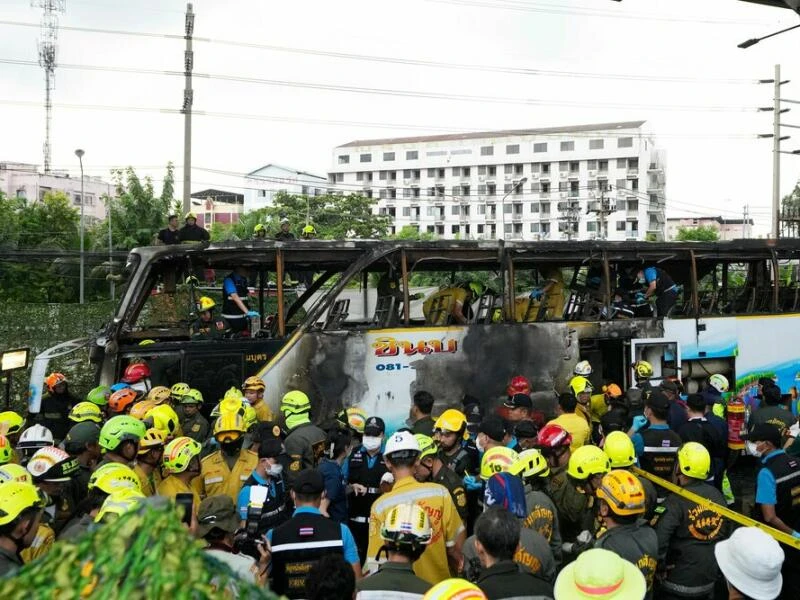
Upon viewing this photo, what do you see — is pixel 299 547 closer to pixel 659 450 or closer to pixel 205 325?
pixel 659 450

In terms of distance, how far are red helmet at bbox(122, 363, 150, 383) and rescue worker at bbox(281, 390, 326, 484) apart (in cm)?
235

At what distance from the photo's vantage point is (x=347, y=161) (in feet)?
354

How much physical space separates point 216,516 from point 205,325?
21.6ft

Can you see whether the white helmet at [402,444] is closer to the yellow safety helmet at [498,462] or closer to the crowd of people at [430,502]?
the crowd of people at [430,502]

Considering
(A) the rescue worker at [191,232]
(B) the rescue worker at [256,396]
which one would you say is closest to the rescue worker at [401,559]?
(B) the rescue worker at [256,396]

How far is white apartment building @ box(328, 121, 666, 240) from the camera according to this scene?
9319cm

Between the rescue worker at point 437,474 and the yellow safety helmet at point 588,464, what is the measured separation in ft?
2.56

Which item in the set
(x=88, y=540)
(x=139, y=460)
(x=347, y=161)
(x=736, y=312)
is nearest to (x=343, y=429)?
(x=139, y=460)

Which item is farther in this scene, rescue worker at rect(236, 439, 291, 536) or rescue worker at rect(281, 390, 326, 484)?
rescue worker at rect(281, 390, 326, 484)

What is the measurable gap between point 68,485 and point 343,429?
96.6 inches

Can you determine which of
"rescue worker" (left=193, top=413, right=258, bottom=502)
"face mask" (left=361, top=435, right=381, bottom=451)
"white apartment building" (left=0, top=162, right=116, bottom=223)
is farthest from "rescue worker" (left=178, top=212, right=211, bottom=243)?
"white apartment building" (left=0, top=162, right=116, bottom=223)

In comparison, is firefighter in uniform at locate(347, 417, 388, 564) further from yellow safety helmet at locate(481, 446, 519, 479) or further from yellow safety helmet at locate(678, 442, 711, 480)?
yellow safety helmet at locate(678, 442, 711, 480)

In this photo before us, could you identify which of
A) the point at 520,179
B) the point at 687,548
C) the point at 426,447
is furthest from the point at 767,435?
the point at 520,179

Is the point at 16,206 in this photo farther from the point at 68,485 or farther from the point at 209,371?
the point at 68,485
